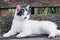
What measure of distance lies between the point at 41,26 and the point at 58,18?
1.46 ft

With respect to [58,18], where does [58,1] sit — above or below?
above

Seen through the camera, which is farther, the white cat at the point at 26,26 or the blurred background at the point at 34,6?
the blurred background at the point at 34,6

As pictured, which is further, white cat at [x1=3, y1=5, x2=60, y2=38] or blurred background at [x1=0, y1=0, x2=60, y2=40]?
blurred background at [x1=0, y1=0, x2=60, y2=40]

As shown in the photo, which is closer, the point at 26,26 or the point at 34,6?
the point at 26,26

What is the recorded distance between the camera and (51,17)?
94.2 inches

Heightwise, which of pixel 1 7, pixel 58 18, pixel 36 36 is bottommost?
pixel 36 36

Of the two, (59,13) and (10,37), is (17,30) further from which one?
(59,13)

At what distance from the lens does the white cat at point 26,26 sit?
1959 millimetres

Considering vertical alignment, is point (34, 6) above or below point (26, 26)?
above

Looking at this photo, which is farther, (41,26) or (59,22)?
(59,22)

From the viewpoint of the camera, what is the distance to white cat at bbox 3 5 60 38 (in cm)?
196

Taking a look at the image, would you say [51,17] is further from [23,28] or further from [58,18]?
[23,28]

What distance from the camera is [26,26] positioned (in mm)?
1989

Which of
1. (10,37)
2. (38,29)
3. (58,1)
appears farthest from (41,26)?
(58,1)
